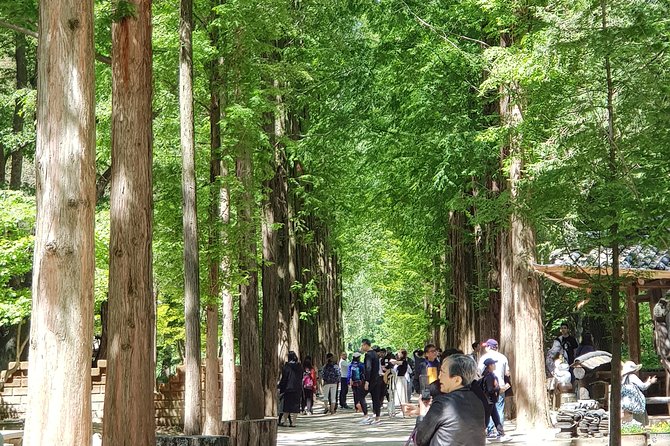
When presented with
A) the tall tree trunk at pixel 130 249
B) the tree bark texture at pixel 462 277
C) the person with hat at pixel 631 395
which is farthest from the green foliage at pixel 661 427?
the tree bark texture at pixel 462 277

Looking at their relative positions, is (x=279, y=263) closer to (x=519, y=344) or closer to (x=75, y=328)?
(x=519, y=344)

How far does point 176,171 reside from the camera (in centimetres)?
2556

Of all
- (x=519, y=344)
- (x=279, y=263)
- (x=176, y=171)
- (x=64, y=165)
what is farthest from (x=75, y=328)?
(x=279, y=263)

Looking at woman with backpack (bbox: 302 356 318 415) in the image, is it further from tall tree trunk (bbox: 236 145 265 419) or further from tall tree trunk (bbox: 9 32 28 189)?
tall tree trunk (bbox: 236 145 265 419)

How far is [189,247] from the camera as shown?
19.2 metres

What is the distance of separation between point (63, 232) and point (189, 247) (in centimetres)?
1170

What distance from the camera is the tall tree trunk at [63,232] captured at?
24.4ft

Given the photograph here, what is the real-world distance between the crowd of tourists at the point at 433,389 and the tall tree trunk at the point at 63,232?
240 centimetres

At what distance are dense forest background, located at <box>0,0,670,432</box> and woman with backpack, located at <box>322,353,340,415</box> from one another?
2.52 m

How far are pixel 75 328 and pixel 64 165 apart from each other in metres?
1.12

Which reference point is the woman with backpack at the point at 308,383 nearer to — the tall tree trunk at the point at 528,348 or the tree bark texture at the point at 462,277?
the tree bark texture at the point at 462,277

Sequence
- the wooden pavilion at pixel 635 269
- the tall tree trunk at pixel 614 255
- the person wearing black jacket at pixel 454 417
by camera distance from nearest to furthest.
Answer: the person wearing black jacket at pixel 454 417 → the tall tree trunk at pixel 614 255 → the wooden pavilion at pixel 635 269

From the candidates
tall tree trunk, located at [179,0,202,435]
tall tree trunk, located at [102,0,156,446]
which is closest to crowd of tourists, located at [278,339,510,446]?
tall tree trunk, located at [102,0,156,446]

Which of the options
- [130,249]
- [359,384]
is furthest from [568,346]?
[130,249]
